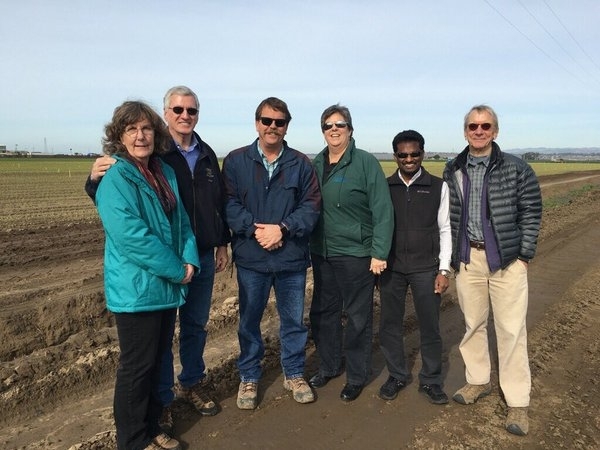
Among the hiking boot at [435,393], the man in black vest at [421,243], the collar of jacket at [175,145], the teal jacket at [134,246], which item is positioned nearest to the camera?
the teal jacket at [134,246]

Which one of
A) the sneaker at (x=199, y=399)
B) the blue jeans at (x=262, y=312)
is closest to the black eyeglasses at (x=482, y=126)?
the blue jeans at (x=262, y=312)

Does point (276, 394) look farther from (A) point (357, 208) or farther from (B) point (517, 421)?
(B) point (517, 421)

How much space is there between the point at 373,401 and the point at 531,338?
8.08 feet

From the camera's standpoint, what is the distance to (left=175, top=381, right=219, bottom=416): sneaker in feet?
12.1

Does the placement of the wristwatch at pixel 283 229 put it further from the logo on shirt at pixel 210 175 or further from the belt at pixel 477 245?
the belt at pixel 477 245

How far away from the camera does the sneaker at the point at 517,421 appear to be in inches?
136

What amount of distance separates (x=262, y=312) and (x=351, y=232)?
1005 mm

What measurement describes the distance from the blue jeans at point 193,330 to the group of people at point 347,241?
0.04 ft

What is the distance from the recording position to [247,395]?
12.6ft

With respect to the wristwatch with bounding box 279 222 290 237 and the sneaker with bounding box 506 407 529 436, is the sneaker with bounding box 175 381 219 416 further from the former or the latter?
the sneaker with bounding box 506 407 529 436

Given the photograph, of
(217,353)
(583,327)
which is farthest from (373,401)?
(583,327)

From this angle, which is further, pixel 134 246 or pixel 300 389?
pixel 300 389

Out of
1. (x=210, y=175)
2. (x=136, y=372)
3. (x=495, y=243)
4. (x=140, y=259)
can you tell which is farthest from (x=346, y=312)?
(x=140, y=259)

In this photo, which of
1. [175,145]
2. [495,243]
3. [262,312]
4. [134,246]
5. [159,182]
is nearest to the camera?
[134,246]
